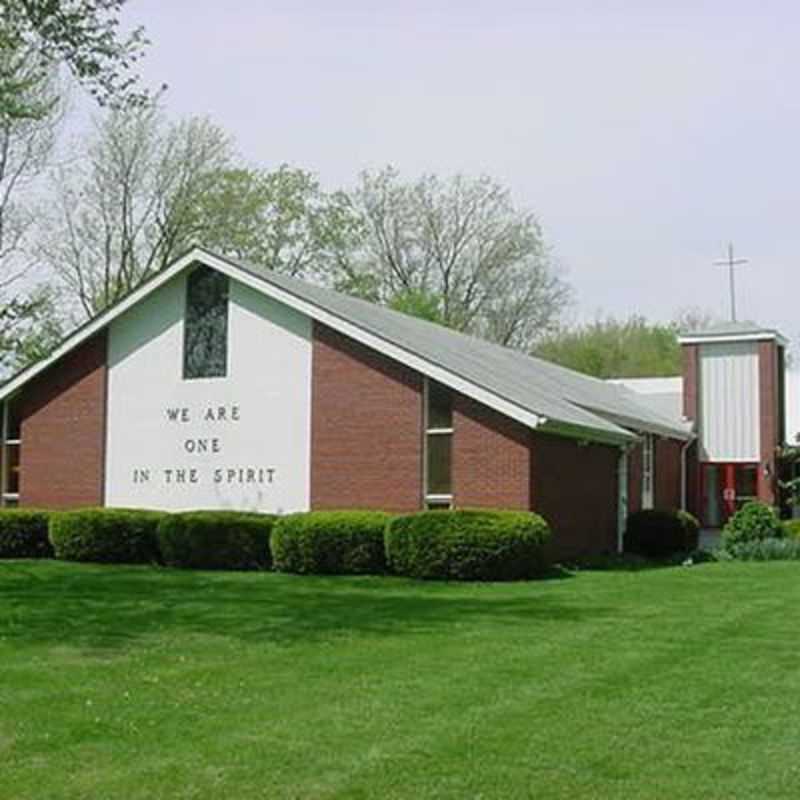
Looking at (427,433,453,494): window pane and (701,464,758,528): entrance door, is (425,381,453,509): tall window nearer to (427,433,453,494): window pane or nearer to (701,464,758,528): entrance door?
(427,433,453,494): window pane

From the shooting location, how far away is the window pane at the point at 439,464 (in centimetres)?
2188

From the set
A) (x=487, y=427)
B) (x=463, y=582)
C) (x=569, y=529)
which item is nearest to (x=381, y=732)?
(x=463, y=582)

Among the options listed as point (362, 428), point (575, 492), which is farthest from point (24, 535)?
point (575, 492)

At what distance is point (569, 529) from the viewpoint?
23016 mm

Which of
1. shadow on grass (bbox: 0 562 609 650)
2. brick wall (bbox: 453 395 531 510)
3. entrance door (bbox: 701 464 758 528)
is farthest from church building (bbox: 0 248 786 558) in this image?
entrance door (bbox: 701 464 758 528)

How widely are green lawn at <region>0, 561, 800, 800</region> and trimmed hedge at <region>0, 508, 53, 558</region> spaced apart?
7752 millimetres

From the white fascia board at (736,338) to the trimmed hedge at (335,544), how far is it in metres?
16.8

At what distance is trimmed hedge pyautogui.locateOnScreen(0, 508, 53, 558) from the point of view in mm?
24156

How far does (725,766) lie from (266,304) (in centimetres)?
1763

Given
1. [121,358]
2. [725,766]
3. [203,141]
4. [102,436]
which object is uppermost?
[203,141]

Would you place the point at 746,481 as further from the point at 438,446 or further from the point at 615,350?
the point at 615,350

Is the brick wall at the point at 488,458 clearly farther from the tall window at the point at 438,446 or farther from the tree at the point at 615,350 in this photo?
the tree at the point at 615,350

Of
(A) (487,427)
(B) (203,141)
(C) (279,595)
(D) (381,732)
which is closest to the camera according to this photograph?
(D) (381,732)

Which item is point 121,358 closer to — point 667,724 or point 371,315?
point 371,315
